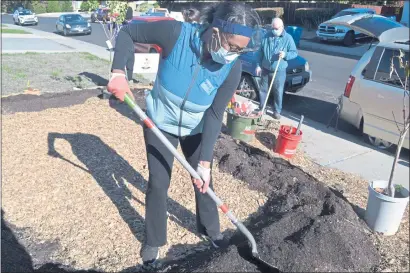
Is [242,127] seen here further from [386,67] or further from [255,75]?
[255,75]

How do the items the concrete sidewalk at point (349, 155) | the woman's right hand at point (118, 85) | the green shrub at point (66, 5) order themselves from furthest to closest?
the green shrub at point (66, 5) → the concrete sidewalk at point (349, 155) → the woman's right hand at point (118, 85)

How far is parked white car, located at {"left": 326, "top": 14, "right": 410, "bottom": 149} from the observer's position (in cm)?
589

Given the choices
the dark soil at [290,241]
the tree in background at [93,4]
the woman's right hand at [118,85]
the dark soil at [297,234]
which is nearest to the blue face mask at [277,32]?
the dark soil at [297,234]

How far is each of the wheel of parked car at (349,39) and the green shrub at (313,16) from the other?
581 cm

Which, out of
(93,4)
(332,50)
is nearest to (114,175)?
(93,4)

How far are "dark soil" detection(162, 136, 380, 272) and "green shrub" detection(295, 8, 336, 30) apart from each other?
2283cm

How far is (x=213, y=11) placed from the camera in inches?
105

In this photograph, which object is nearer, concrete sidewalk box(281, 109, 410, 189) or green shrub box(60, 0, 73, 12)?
concrete sidewalk box(281, 109, 410, 189)

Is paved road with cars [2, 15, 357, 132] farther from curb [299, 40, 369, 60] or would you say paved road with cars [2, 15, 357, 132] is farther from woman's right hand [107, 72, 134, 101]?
woman's right hand [107, 72, 134, 101]

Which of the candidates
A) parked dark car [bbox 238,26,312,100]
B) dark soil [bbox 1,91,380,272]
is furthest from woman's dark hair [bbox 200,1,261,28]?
parked dark car [bbox 238,26,312,100]

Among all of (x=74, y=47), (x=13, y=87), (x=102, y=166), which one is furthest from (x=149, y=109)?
(x=74, y=47)

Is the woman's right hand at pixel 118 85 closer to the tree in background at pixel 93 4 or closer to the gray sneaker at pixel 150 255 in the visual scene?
the gray sneaker at pixel 150 255

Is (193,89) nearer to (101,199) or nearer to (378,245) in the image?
(101,199)

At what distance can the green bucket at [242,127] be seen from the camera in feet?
19.6
